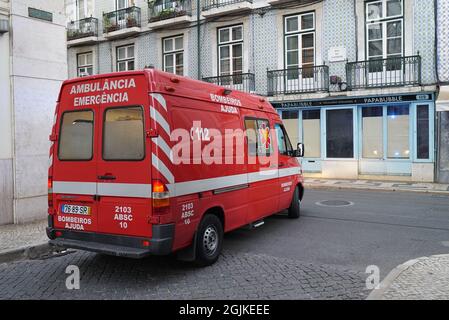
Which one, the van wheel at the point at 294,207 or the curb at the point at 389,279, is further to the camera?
the van wheel at the point at 294,207

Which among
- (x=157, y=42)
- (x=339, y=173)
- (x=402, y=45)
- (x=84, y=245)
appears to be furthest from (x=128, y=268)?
(x=157, y=42)

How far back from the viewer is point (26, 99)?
881cm

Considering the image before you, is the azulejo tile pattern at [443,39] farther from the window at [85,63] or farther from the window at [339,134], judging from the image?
the window at [85,63]

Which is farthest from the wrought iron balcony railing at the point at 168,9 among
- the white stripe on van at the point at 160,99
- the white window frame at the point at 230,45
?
the white stripe on van at the point at 160,99

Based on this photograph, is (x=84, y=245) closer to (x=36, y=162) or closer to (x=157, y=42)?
(x=36, y=162)

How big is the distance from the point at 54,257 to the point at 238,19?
51.4ft

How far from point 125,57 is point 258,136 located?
17979 millimetres

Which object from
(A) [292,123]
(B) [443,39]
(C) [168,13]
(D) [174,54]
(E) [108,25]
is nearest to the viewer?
(B) [443,39]

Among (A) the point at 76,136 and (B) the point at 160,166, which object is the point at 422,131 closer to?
(B) the point at 160,166

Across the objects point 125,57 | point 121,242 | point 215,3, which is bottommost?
point 121,242

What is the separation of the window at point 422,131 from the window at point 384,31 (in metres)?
1.88

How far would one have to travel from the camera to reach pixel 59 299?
4766mm

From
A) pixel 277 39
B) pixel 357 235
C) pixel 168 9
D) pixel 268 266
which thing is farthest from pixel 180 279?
pixel 168 9

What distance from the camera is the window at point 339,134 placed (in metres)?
17.3
